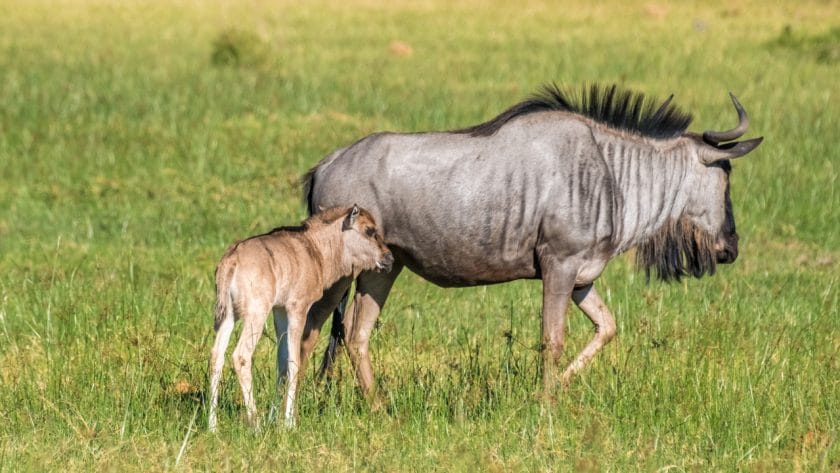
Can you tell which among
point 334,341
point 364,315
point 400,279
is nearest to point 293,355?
point 364,315

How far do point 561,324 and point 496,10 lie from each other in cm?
2669

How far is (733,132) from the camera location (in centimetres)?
775

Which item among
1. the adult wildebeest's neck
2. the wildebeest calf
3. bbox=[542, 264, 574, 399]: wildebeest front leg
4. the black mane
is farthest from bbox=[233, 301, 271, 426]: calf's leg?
the adult wildebeest's neck

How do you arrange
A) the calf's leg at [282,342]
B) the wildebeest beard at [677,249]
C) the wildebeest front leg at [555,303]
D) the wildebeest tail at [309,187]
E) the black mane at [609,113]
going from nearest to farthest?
the calf's leg at [282,342] < the wildebeest front leg at [555,303] < the black mane at [609,113] < the wildebeest tail at [309,187] < the wildebeest beard at [677,249]

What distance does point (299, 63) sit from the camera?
23.6 m

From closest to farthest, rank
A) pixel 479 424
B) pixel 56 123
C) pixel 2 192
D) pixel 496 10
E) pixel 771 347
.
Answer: pixel 479 424 < pixel 771 347 < pixel 2 192 < pixel 56 123 < pixel 496 10

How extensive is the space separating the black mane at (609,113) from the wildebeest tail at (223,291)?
70.7 inches

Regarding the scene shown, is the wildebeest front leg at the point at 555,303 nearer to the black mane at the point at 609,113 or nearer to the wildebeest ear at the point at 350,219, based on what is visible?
the black mane at the point at 609,113

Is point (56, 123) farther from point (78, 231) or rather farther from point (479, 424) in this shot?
point (479, 424)

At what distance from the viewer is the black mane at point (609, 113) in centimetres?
779

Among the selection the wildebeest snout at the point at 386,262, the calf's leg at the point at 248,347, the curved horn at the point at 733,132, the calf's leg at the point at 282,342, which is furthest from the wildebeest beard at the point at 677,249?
the calf's leg at the point at 248,347

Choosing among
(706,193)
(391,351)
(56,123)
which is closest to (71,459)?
(391,351)

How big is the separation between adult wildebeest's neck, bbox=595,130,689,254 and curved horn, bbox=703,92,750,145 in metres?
0.17

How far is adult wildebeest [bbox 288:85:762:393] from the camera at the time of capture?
24.7ft
